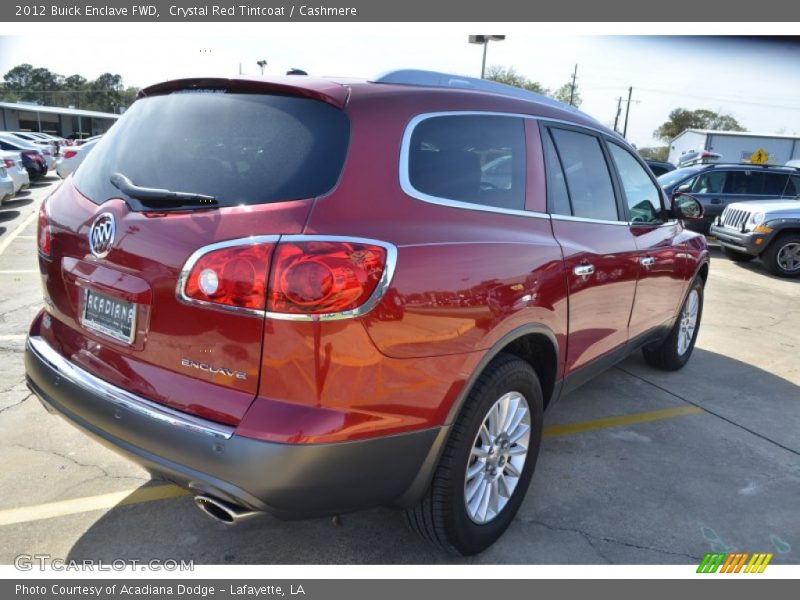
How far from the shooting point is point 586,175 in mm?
3326

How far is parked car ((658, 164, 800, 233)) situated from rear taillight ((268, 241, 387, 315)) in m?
11.9

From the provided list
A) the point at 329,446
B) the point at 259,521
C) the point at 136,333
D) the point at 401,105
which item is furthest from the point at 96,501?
the point at 401,105

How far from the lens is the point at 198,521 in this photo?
2.78 metres

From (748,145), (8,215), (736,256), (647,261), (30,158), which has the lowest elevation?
(8,215)

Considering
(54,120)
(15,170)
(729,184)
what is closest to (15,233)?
(15,170)

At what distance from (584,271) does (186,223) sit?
1907 mm

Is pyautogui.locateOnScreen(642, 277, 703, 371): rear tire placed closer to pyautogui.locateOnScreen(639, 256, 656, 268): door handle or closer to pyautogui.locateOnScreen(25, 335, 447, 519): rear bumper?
pyautogui.locateOnScreen(639, 256, 656, 268): door handle

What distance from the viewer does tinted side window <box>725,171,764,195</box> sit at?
12383 millimetres

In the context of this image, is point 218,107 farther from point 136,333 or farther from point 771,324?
point 771,324

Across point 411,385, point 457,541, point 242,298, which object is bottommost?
point 457,541

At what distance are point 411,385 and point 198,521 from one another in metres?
1.37

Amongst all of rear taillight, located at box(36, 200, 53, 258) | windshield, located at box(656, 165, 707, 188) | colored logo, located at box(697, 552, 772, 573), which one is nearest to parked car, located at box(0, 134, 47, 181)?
windshield, located at box(656, 165, 707, 188)

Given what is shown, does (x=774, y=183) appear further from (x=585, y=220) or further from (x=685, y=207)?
(x=585, y=220)

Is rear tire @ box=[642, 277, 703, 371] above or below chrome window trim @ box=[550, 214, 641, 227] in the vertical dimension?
below
